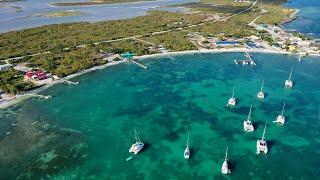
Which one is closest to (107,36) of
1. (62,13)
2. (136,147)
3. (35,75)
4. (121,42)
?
(121,42)

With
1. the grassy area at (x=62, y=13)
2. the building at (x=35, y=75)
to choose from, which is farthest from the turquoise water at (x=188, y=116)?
the grassy area at (x=62, y=13)

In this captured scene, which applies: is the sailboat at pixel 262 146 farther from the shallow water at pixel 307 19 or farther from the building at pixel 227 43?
the shallow water at pixel 307 19

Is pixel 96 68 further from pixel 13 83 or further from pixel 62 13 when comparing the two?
pixel 62 13

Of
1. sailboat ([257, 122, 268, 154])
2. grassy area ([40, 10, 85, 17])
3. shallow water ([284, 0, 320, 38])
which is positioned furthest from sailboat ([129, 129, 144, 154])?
grassy area ([40, 10, 85, 17])

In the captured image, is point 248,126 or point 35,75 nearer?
point 248,126

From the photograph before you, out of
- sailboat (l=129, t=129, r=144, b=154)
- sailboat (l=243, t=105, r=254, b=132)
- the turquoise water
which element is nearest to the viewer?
the turquoise water

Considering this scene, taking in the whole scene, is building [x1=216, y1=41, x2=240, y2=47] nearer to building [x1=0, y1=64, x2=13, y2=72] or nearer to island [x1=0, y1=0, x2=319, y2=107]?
island [x1=0, y1=0, x2=319, y2=107]
